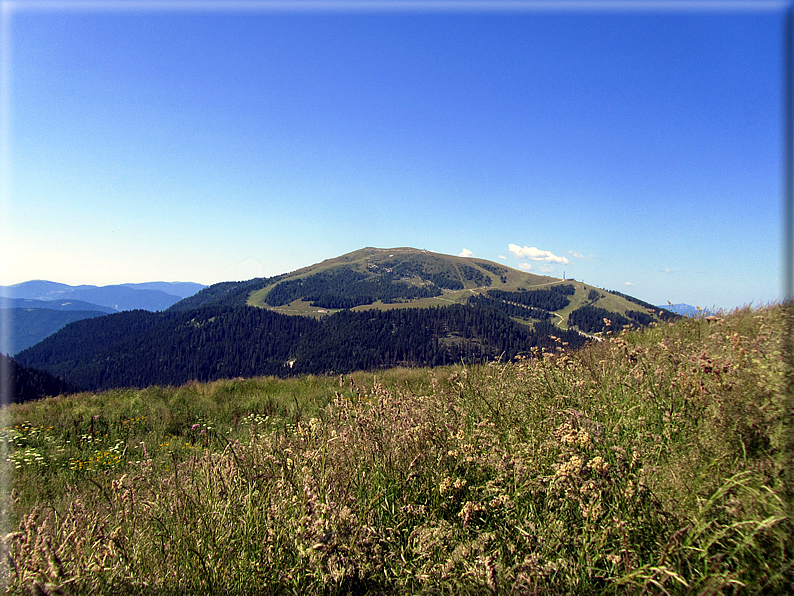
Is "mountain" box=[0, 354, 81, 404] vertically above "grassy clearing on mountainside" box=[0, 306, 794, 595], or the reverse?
"grassy clearing on mountainside" box=[0, 306, 794, 595]

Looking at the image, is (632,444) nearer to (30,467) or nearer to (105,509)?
(105,509)

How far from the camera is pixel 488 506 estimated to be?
3.01 m

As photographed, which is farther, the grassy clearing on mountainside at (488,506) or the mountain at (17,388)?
the mountain at (17,388)

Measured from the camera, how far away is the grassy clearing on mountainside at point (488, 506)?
210cm

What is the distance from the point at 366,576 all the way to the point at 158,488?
2367 millimetres

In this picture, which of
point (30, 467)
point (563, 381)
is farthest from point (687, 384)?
point (30, 467)

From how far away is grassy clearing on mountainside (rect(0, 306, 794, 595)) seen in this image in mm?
2098

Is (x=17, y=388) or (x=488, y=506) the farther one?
(x=17, y=388)

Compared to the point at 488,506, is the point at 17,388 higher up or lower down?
lower down

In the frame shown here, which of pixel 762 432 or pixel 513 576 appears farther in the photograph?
pixel 762 432

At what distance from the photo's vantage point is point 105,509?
3.28m

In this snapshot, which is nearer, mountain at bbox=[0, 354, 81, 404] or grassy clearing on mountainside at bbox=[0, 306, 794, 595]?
grassy clearing on mountainside at bbox=[0, 306, 794, 595]

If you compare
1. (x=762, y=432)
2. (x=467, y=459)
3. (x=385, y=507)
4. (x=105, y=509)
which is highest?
(x=762, y=432)

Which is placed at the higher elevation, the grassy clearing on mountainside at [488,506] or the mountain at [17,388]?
the grassy clearing on mountainside at [488,506]
